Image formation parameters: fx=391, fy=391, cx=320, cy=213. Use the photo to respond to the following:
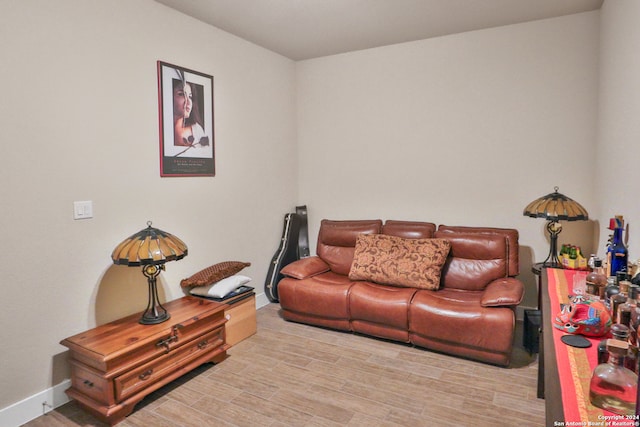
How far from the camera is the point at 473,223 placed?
3.86m

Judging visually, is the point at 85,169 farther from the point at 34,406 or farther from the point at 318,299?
the point at 318,299

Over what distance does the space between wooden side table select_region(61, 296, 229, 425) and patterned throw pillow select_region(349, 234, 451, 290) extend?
1457mm

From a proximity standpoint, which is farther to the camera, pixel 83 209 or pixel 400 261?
pixel 400 261

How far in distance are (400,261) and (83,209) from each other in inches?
98.7

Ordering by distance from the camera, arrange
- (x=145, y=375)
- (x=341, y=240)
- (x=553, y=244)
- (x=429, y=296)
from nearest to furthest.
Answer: (x=145, y=375), (x=429, y=296), (x=553, y=244), (x=341, y=240)

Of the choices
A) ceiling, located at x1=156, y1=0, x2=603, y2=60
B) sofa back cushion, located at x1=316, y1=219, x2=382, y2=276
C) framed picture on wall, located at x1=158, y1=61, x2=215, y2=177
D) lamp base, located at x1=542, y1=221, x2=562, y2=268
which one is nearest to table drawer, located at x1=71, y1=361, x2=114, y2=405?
framed picture on wall, located at x1=158, y1=61, x2=215, y2=177

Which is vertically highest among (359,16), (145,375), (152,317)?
(359,16)

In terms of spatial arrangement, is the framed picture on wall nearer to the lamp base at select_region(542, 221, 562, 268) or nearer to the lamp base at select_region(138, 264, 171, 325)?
the lamp base at select_region(138, 264, 171, 325)

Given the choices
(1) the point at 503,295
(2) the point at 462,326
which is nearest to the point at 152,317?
(2) the point at 462,326

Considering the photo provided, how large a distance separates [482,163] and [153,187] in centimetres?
297

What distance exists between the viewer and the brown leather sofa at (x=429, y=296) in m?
2.86

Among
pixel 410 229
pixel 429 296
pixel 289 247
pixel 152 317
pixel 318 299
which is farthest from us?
pixel 289 247

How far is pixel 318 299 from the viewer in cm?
351

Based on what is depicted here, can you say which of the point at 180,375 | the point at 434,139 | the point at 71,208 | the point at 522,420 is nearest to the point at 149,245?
the point at 71,208
